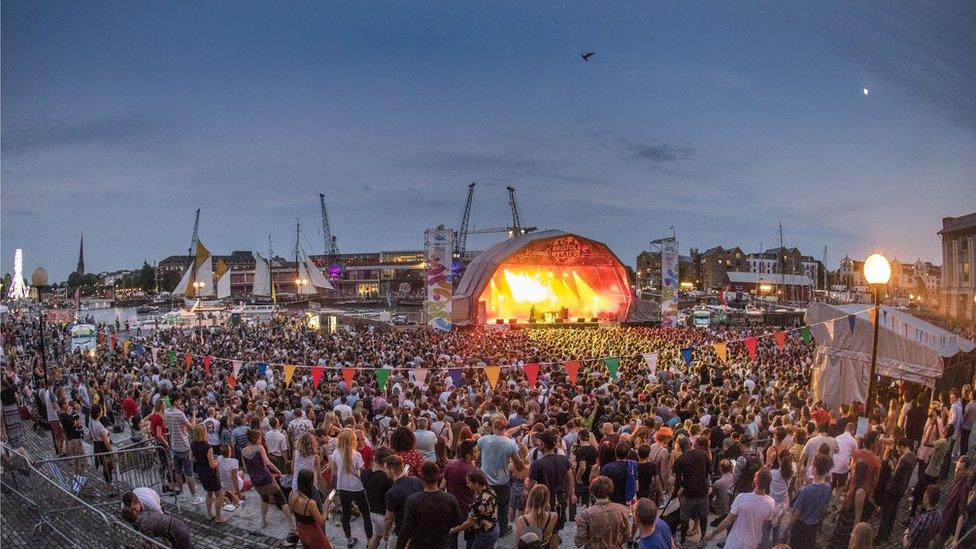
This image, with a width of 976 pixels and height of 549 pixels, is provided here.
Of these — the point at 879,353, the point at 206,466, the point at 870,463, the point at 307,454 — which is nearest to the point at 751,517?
the point at 870,463

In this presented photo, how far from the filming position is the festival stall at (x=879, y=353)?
41.1 ft

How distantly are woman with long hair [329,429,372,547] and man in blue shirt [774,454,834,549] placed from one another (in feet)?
15.1

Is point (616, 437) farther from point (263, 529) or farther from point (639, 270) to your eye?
point (639, 270)

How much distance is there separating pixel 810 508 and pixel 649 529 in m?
2.57

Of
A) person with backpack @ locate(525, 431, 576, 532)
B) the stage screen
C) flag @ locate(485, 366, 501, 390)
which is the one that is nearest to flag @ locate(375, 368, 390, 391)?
flag @ locate(485, 366, 501, 390)

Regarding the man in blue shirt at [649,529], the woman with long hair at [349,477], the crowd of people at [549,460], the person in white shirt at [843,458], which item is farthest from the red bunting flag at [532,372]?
the man in blue shirt at [649,529]

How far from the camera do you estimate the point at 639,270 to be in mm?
119875

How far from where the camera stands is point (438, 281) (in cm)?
3238

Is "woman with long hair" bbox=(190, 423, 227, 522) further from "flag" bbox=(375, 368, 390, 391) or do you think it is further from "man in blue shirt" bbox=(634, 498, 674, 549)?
"man in blue shirt" bbox=(634, 498, 674, 549)

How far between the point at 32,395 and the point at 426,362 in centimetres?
1091

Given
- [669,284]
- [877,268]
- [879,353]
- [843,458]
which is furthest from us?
[669,284]

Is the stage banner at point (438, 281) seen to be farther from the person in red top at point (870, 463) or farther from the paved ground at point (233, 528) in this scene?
the person in red top at point (870, 463)

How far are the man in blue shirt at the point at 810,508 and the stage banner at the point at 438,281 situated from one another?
2648cm

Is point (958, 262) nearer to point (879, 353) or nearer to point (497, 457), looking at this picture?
point (879, 353)
